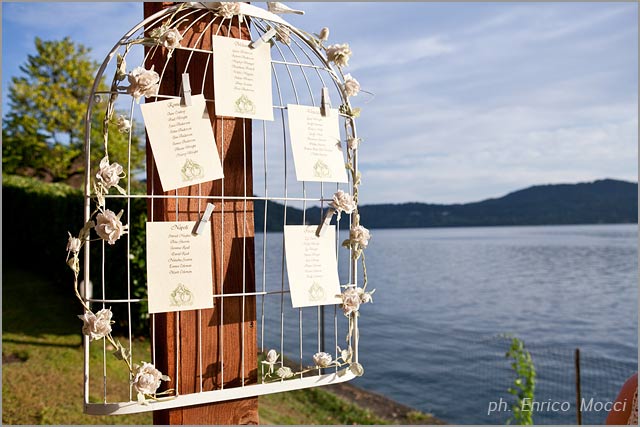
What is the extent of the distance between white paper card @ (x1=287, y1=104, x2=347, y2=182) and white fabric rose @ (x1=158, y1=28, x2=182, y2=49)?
363 mm

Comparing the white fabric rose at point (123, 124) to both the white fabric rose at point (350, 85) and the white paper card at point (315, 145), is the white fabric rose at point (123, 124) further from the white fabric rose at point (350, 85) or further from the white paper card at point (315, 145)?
the white fabric rose at point (350, 85)

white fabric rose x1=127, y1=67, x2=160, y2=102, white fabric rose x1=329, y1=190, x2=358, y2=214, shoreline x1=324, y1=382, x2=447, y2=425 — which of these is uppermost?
white fabric rose x1=127, y1=67, x2=160, y2=102

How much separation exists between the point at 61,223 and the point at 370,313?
5405 millimetres

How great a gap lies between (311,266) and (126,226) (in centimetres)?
53

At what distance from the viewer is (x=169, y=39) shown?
1.44 metres

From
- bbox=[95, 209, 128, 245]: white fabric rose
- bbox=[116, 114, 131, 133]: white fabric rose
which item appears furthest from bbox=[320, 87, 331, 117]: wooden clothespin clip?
bbox=[95, 209, 128, 245]: white fabric rose

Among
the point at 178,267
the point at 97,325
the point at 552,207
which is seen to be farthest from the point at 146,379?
the point at 552,207

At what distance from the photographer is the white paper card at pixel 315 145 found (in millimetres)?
1614

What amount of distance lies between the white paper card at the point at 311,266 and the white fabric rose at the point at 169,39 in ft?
1.91

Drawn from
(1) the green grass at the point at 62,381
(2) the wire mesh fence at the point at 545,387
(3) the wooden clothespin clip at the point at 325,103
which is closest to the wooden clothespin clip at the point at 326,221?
(3) the wooden clothespin clip at the point at 325,103

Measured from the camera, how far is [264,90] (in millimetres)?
1584

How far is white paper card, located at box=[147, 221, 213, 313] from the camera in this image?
140 centimetres

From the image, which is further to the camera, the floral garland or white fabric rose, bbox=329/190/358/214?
white fabric rose, bbox=329/190/358/214

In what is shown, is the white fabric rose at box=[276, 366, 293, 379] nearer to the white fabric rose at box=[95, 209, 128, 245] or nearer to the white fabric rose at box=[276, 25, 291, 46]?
the white fabric rose at box=[95, 209, 128, 245]
